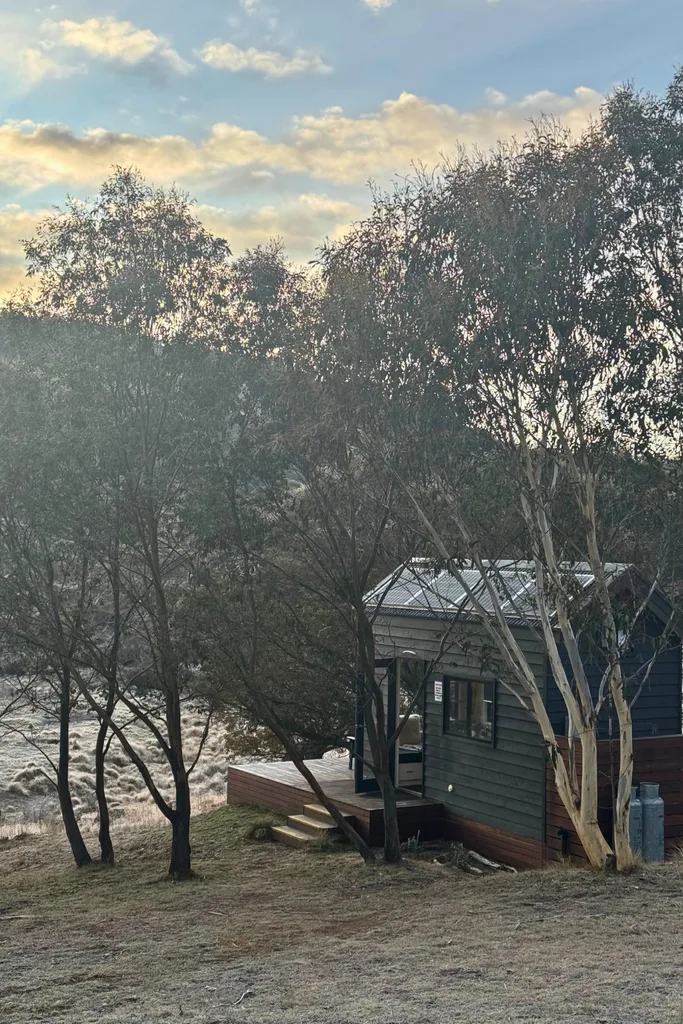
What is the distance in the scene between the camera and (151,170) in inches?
472

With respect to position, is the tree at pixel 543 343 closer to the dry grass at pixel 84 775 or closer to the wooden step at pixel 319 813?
the wooden step at pixel 319 813

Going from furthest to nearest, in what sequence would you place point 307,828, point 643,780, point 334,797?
point 334,797
point 307,828
point 643,780

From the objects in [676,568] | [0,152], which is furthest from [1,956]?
[0,152]

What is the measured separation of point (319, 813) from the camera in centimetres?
1357

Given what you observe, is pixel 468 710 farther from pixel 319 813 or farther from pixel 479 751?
pixel 319 813

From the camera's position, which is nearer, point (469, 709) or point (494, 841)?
point (494, 841)

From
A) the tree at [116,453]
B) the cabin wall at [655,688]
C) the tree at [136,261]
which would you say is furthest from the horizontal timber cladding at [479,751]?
the tree at [136,261]

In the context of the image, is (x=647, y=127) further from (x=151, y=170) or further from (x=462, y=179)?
(x=151, y=170)

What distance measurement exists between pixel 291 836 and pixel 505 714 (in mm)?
3491

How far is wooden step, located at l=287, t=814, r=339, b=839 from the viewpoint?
13.0m

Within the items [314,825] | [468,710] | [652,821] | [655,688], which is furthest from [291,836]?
[655,688]

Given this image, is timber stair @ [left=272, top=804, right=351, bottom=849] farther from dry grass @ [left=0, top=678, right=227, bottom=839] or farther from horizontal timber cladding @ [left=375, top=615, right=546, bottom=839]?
dry grass @ [left=0, top=678, right=227, bottom=839]

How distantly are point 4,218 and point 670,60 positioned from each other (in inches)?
309

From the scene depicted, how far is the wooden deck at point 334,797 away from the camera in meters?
13.0
